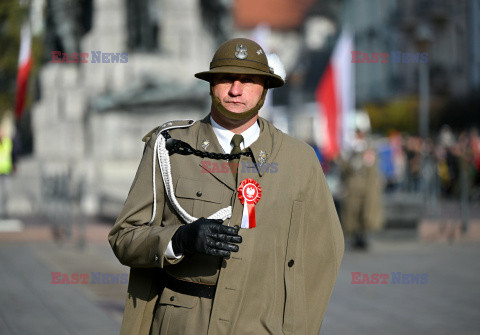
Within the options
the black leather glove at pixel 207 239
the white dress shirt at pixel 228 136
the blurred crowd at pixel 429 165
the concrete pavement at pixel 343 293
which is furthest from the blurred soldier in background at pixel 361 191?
the black leather glove at pixel 207 239

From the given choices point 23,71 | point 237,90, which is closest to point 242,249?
point 237,90

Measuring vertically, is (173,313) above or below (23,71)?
below

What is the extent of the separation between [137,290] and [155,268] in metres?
0.12

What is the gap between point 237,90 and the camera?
327cm

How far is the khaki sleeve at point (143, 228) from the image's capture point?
3094 millimetres

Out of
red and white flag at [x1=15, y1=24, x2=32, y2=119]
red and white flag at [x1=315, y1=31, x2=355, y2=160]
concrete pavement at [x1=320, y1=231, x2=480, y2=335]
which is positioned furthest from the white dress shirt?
red and white flag at [x1=315, y1=31, x2=355, y2=160]

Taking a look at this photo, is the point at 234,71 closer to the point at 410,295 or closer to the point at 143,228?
the point at 143,228

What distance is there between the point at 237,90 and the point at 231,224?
53 centimetres

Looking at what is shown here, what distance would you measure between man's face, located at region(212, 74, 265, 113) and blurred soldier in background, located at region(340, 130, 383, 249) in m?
9.13

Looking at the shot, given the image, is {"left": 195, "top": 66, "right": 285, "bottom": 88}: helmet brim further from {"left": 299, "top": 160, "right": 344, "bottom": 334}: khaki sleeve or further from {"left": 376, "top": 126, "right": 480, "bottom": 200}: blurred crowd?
{"left": 376, "top": 126, "right": 480, "bottom": 200}: blurred crowd

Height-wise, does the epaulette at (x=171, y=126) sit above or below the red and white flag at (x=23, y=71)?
below

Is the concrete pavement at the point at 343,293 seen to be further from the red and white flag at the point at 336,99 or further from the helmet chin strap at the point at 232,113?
the red and white flag at the point at 336,99

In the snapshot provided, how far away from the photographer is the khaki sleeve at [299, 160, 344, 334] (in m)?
3.32

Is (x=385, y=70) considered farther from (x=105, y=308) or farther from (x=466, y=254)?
(x=105, y=308)
